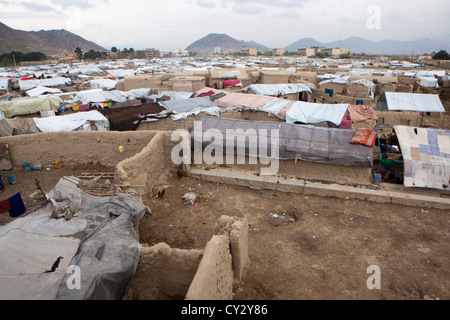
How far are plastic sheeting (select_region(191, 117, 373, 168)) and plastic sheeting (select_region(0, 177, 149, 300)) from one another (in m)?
4.97

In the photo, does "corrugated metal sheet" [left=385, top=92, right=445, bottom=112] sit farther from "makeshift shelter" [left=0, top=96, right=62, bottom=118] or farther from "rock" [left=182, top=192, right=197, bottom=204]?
"makeshift shelter" [left=0, top=96, right=62, bottom=118]

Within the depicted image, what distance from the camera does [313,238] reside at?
6.51 meters

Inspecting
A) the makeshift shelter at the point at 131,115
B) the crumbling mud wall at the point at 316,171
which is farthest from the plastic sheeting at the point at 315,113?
the makeshift shelter at the point at 131,115

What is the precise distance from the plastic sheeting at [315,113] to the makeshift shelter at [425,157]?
3.01 metres

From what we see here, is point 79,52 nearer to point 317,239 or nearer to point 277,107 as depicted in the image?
point 277,107

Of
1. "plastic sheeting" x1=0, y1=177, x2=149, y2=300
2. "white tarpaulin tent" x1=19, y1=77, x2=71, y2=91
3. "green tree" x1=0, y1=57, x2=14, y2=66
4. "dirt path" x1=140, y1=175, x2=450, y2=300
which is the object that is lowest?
"dirt path" x1=140, y1=175, x2=450, y2=300

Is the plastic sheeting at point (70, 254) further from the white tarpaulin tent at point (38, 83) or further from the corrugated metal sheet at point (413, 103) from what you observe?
the white tarpaulin tent at point (38, 83)

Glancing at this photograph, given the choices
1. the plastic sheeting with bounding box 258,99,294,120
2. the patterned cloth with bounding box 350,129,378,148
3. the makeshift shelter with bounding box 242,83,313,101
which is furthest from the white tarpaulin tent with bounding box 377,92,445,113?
the patterned cloth with bounding box 350,129,378,148

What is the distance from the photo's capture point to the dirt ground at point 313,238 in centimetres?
511

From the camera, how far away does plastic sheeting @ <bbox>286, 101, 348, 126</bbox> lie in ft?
38.4

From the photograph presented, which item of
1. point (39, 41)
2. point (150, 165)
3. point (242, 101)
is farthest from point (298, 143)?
point (39, 41)

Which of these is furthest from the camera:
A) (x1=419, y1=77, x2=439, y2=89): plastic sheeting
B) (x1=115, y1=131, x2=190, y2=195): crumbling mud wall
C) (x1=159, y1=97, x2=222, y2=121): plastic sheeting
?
(x1=419, y1=77, x2=439, y2=89): plastic sheeting
